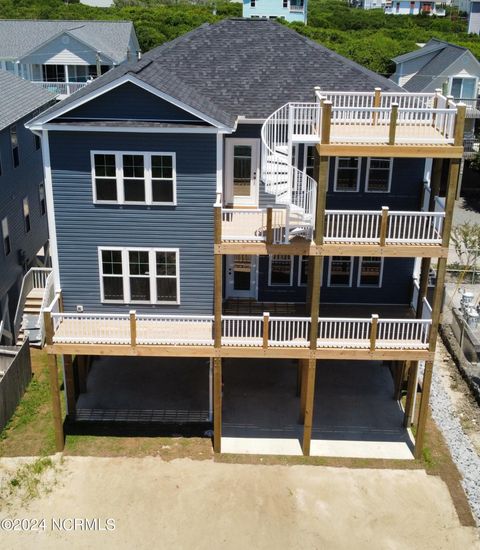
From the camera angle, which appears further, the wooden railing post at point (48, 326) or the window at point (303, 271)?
the window at point (303, 271)

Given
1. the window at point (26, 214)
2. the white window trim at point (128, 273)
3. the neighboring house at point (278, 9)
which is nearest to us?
the white window trim at point (128, 273)

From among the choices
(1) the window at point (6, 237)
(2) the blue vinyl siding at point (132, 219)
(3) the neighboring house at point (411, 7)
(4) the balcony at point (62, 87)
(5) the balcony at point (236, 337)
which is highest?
(3) the neighboring house at point (411, 7)

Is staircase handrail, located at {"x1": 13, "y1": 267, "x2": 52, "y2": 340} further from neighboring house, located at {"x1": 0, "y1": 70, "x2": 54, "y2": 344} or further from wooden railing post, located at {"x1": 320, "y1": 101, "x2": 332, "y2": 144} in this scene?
wooden railing post, located at {"x1": 320, "y1": 101, "x2": 332, "y2": 144}

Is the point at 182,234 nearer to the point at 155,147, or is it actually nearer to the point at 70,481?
the point at 155,147

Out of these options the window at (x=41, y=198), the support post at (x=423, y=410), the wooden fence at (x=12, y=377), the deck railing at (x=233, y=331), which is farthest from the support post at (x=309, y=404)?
the window at (x=41, y=198)

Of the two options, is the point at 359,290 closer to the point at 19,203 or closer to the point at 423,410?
the point at 423,410

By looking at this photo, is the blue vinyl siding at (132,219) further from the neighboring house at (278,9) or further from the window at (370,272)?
the neighboring house at (278,9)
